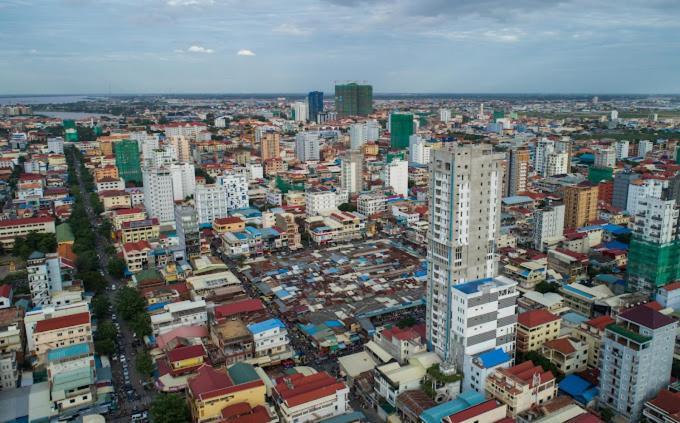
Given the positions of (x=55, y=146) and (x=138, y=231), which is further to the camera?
(x=55, y=146)

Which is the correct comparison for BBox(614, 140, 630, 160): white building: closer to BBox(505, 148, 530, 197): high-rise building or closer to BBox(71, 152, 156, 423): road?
BBox(505, 148, 530, 197): high-rise building

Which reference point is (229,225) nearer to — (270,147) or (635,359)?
(635,359)

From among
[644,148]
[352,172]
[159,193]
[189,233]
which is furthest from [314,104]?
[189,233]

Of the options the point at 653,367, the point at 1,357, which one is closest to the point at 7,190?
the point at 1,357

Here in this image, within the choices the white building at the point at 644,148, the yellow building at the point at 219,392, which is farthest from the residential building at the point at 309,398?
the white building at the point at 644,148

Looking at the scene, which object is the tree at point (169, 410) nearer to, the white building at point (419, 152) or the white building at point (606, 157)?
the white building at point (419, 152)

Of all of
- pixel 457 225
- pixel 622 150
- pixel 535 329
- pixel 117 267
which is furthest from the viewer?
pixel 622 150
